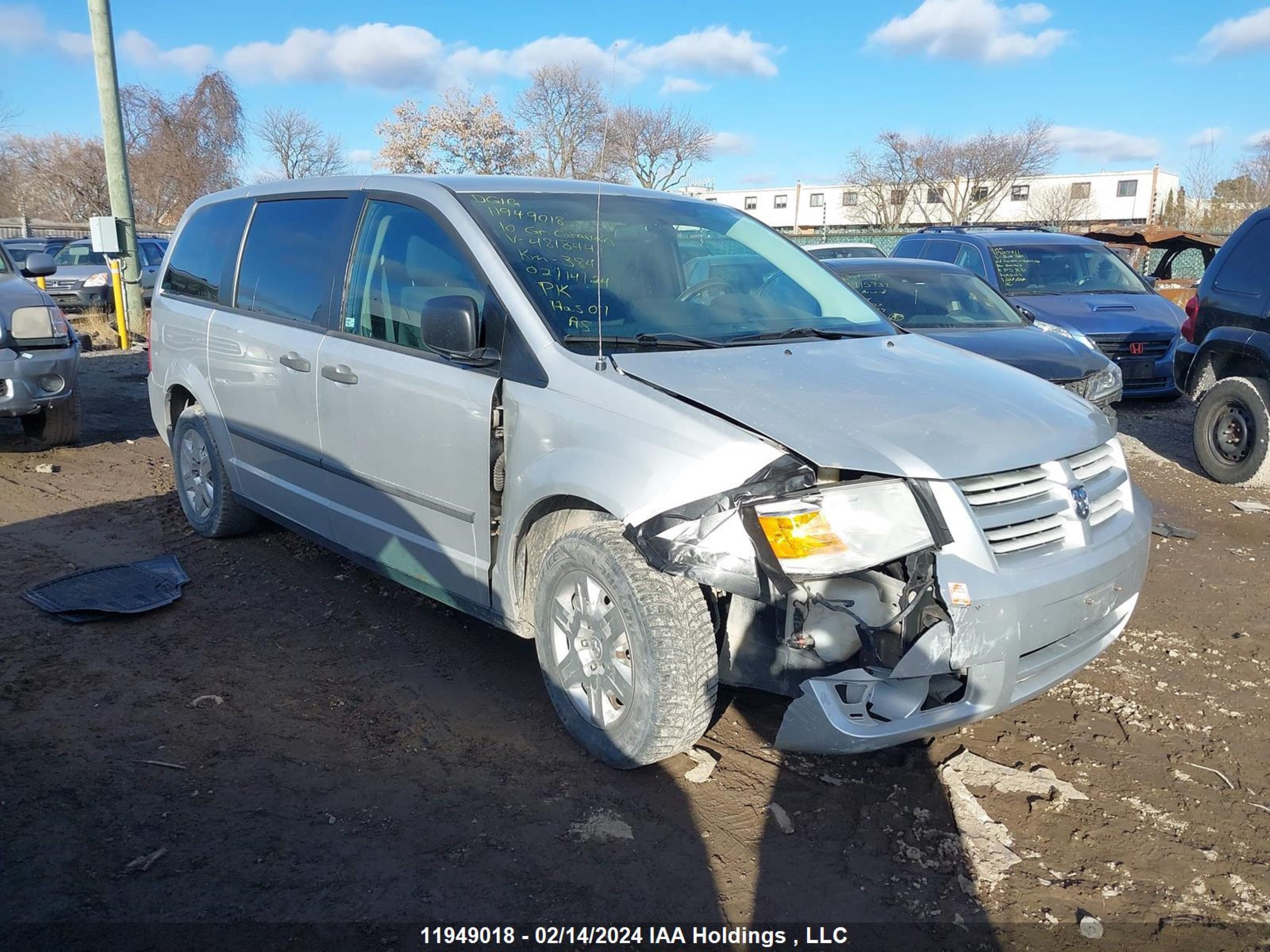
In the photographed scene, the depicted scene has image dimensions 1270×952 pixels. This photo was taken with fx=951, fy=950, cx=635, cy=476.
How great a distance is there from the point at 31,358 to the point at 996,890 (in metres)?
7.40

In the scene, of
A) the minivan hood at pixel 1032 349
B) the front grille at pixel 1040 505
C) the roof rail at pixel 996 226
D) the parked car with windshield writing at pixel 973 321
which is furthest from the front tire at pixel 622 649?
the roof rail at pixel 996 226

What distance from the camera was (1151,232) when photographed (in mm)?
11258

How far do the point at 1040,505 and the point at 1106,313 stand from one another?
7.55 metres

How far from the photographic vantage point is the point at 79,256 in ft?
60.5

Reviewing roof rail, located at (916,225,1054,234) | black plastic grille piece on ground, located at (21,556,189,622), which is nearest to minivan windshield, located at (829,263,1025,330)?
black plastic grille piece on ground, located at (21,556,189,622)

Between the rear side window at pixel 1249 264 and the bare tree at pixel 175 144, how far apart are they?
36411 millimetres

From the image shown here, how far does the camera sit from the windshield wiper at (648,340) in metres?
3.33

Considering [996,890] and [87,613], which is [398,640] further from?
[996,890]

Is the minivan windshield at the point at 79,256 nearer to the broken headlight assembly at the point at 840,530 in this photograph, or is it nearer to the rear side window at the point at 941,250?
the rear side window at the point at 941,250

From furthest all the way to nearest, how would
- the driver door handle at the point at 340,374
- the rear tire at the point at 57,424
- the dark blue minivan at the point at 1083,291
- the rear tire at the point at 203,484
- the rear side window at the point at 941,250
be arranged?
the rear side window at the point at 941,250, the dark blue minivan at the point at 1083,291, the rear tire at the point at 57,424, the rear tire at the point at 203,484, the driver door handle at the point at 340,374

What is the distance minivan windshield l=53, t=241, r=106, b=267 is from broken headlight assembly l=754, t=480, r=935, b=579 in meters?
19.1

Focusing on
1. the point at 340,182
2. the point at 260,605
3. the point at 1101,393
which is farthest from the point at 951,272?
the point at 260,605

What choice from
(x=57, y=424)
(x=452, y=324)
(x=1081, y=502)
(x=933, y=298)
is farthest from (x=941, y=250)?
(x=57, y=424)

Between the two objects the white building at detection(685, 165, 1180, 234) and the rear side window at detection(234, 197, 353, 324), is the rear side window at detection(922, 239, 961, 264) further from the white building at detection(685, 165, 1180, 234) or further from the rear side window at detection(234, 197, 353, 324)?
the white building at detection(685, 165, 1180, 234)
